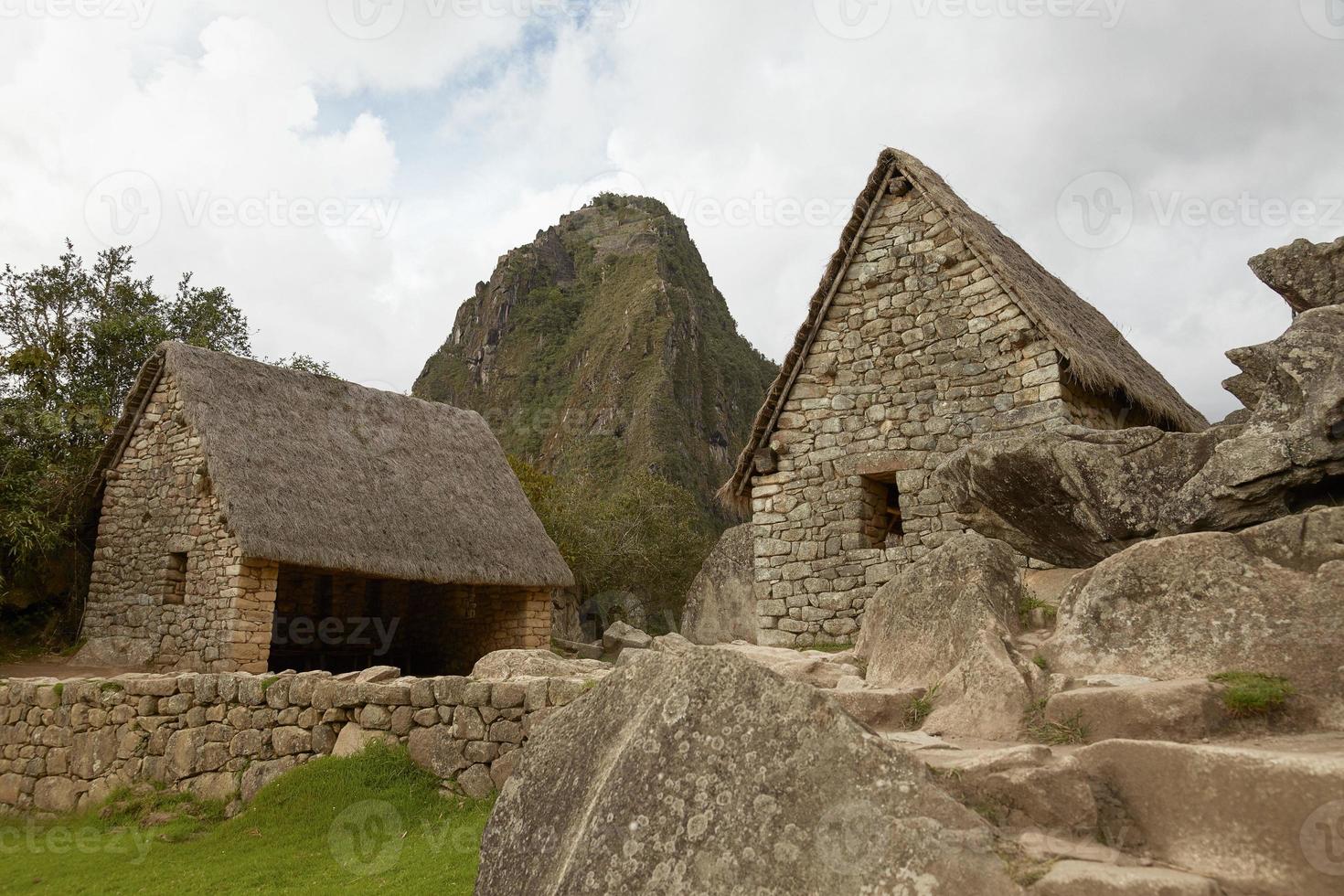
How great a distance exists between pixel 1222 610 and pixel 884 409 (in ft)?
22.0

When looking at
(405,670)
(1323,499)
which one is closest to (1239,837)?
(1323,499)

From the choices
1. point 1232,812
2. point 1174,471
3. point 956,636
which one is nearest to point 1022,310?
point 1174,471

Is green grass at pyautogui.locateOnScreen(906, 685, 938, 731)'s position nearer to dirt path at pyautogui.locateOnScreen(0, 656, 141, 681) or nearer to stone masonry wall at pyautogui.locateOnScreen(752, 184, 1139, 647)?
stone masonry wall at pyautogui.locateOnScreen(752, 184, 1139, 647)

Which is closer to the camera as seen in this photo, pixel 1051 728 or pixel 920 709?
pixel 1051 728

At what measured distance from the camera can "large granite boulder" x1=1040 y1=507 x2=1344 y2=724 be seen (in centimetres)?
339

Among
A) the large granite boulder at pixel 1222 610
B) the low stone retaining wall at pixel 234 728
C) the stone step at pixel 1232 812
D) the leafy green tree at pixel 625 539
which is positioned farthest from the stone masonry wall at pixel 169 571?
the leafy green tree at pixel 625 539

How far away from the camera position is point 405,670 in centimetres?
1731

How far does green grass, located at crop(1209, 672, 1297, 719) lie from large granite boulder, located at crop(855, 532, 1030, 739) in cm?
72

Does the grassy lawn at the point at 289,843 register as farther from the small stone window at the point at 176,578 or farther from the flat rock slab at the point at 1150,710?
the small stone window at the point at 176,578

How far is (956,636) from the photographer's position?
4.26m

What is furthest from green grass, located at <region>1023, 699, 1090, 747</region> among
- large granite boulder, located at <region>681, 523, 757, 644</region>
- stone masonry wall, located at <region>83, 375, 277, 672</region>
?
large granite boulder, located at <region>681, 523, 757, 644</region>

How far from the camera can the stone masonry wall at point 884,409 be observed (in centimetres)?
960

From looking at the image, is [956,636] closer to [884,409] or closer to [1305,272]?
[1305,272]

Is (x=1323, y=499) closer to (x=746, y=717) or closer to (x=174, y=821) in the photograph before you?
(x=746, y=717)
